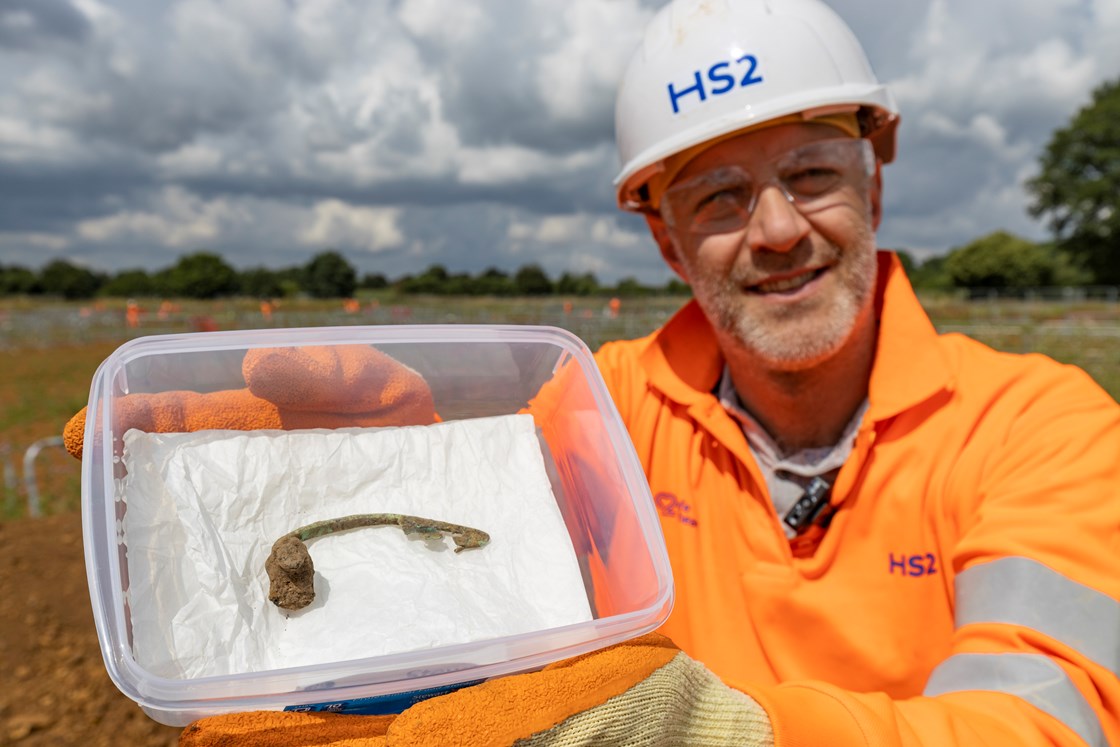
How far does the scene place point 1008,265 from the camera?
181ft

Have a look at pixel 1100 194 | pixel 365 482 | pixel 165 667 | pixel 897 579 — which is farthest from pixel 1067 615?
pixel 1100 194

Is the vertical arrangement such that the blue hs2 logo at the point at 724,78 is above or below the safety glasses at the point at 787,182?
above

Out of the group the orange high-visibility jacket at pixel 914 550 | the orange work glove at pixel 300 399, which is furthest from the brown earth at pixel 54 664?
the orange work glove at pixel 300 399

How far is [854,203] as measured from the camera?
2195 millimetres

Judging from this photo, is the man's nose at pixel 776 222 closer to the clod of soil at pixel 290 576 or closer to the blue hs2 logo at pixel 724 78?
the blue hs2 logo at pixel 724 78

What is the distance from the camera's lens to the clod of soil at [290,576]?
1138 mm

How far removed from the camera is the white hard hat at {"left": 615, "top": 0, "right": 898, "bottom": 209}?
7.17ft

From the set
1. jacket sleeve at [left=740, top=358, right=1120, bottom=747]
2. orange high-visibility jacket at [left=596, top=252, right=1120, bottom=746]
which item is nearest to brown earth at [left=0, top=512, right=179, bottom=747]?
orange high-visibility jacket at [left=596, top=252, right=1120, bottom=746]

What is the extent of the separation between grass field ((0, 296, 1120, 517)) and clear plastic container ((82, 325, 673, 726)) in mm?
457

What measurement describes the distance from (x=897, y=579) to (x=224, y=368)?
68.9 inches

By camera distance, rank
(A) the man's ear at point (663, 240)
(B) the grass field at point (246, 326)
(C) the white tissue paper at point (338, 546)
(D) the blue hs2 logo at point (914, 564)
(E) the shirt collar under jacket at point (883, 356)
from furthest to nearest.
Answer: (B) the grass field at point (246, 326) → (A) the man's ear at point (663, 240) → (E) the shirt collar under jacket at point (883, 356) → (D) the blue hs2 logo at point (914, 564) → (C) the white tissue paper at point (338, 546)

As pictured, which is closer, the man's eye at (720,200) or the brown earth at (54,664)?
the man's eye at (720,200)

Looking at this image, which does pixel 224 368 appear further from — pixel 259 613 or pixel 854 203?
pixel 854 203

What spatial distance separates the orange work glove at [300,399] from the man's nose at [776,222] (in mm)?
1180
